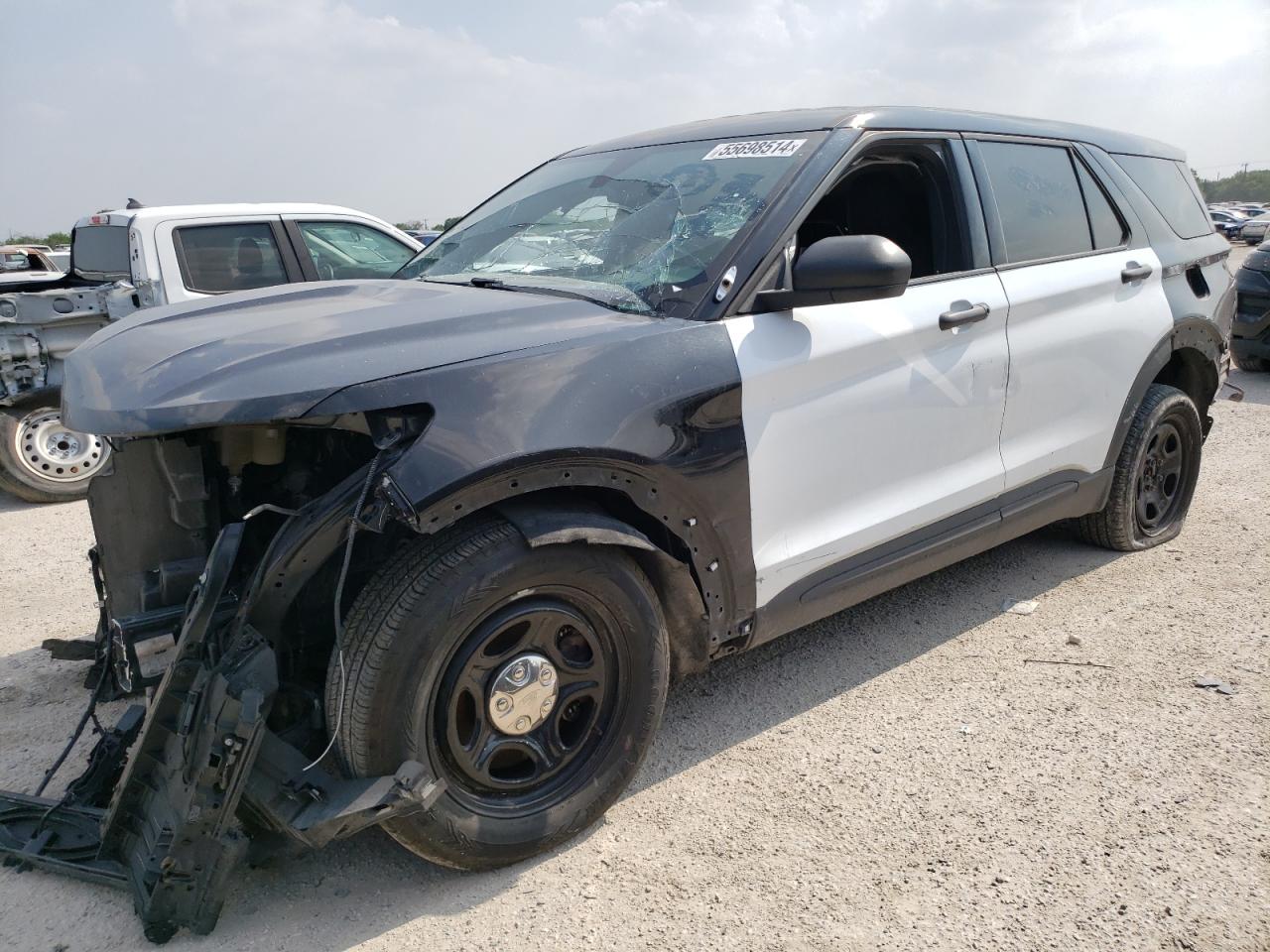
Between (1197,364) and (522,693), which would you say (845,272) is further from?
(1197,364)

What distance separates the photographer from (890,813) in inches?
112

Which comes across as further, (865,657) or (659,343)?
(865,657)

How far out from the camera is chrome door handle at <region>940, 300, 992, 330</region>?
3.34m

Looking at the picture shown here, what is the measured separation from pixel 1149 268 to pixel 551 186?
257 cm

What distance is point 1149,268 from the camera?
4258 mm

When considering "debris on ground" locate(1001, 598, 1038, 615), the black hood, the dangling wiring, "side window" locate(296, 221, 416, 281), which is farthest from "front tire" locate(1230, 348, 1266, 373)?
the dangling wiring

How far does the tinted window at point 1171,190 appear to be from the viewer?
453 cm

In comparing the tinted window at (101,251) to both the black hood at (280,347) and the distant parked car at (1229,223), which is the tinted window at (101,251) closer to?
the black hood at (280,347)

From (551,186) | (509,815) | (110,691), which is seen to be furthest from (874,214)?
(110,691)

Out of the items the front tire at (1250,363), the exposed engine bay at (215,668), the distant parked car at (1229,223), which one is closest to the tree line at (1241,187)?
the distant parked car at (1229,223)

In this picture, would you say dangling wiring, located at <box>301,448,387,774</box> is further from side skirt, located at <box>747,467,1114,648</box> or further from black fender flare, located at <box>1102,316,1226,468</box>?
black fender flare, located at <box>1102,316,1226,468</box>

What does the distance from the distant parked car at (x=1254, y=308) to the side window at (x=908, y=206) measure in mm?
6880

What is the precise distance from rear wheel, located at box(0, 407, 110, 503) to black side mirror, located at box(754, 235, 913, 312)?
17.1 ft

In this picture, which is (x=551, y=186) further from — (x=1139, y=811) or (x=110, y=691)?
(x=1139, y=811)
